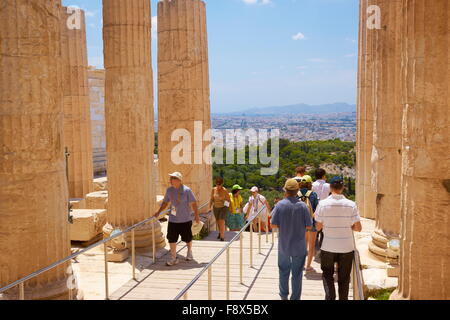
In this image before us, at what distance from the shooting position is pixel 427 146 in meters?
6.61

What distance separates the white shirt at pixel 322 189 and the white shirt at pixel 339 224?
119 inches

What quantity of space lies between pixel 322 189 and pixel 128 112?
468 cm

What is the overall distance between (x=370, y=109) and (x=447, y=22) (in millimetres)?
9490

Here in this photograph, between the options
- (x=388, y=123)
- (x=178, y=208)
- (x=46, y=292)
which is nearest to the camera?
(x=46, y=292)

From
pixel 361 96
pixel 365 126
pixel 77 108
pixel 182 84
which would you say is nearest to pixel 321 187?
pixel 182 84

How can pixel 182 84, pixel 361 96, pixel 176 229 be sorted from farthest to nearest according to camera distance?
1. pixel 361 96
2. pixel 182 84
3. pixel 176 229

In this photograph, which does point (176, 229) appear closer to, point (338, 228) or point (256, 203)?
point (256, 203)

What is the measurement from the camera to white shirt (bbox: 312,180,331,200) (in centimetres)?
971

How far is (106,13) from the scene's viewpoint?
36.9 feet

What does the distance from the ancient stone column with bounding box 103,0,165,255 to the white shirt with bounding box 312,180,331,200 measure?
3.94 m

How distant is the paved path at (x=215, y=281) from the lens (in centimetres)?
836

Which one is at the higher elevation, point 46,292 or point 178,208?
point 178,208

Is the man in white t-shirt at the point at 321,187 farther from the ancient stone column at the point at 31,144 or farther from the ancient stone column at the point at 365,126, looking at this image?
the ancient stone column at the point at 365,126
